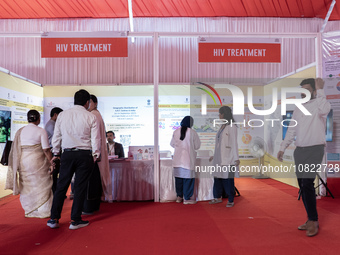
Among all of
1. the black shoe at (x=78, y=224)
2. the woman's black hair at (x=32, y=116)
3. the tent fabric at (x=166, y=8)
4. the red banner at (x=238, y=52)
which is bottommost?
the black shoe at (x=78, y=224)

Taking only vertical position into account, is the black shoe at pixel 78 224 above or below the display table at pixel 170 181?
below

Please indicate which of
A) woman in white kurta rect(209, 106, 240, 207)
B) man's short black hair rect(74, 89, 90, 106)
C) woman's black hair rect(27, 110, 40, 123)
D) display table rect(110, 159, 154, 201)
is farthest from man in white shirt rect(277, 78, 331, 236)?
woman's black hair rect(27, 110, 40, 123)

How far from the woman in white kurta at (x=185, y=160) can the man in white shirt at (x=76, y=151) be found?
1.59 m

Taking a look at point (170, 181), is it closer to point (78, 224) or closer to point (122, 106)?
point (78, 224)

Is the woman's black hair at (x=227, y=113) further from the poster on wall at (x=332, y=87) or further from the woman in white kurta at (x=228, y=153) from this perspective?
the poster on wall at (x=332, y=87)

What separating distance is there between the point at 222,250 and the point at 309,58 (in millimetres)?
7949

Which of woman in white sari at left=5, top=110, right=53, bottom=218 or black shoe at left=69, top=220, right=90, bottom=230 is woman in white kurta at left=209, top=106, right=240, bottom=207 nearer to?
black shoe at left=69, top=220, right=90, bottom=230

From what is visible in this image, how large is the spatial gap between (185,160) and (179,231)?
143 cm

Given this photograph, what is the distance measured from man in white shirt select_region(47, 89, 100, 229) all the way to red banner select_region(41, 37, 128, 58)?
140 centimetres

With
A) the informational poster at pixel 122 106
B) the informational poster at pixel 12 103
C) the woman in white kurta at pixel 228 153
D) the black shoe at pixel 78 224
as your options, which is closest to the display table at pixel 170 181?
the woman in white kurta at pixel 228 153

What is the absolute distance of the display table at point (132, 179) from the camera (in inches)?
189

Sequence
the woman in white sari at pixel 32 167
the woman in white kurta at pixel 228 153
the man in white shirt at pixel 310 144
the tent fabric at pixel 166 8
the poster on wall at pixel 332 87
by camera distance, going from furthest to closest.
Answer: the tent fabric at pixel 166 8
the poster on wall at pixel 332 87
the woman in white kurta at pixel 228 153
the woman in white sari at pixel 32 167
the man in white shirt at pixel 310 144

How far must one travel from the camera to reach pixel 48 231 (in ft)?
10.9

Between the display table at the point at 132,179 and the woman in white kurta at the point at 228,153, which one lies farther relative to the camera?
the display table at the point at 132,179
